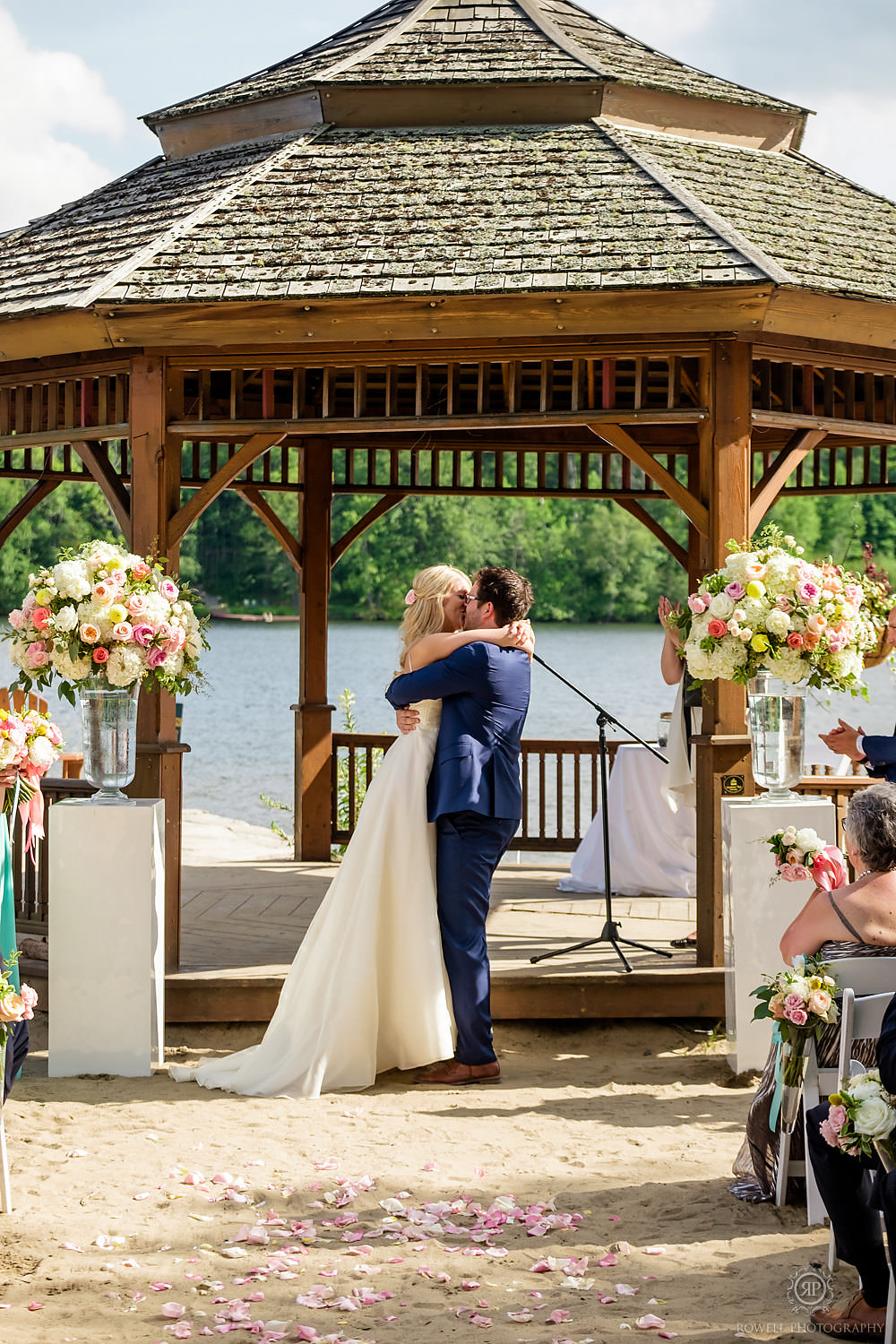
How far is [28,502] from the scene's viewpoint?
29.9 feet

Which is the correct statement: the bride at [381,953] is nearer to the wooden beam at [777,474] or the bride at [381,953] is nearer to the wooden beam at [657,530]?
the wooden beam at [777,474]

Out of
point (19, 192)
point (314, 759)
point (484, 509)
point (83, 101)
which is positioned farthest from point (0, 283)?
point (19, 192)

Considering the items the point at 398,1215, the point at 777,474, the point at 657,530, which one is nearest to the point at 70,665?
the point at 398,1215

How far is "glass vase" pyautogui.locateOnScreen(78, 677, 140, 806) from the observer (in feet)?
19.8

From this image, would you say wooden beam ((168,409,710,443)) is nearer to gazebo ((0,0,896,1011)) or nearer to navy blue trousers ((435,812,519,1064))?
gazebo ((0,0,896,1011))

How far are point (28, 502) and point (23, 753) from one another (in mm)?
4752

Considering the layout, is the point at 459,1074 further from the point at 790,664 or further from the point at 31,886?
the point at 31,886

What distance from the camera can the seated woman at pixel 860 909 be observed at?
419cm

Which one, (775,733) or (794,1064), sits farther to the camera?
(775,733)

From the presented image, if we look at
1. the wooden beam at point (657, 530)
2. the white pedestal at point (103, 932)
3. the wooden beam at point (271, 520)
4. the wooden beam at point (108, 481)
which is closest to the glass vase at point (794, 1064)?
the white pedestal at point (103, 932)

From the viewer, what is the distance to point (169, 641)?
604 cm

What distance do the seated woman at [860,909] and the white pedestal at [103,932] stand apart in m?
2.89

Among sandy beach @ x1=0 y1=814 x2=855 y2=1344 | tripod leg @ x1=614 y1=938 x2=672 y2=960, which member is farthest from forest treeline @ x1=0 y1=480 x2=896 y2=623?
sandy beach @ x1=0 y1=814 x2=855 y2=1344

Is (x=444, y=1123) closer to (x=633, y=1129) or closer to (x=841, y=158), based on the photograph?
(x=633, y=1129)
